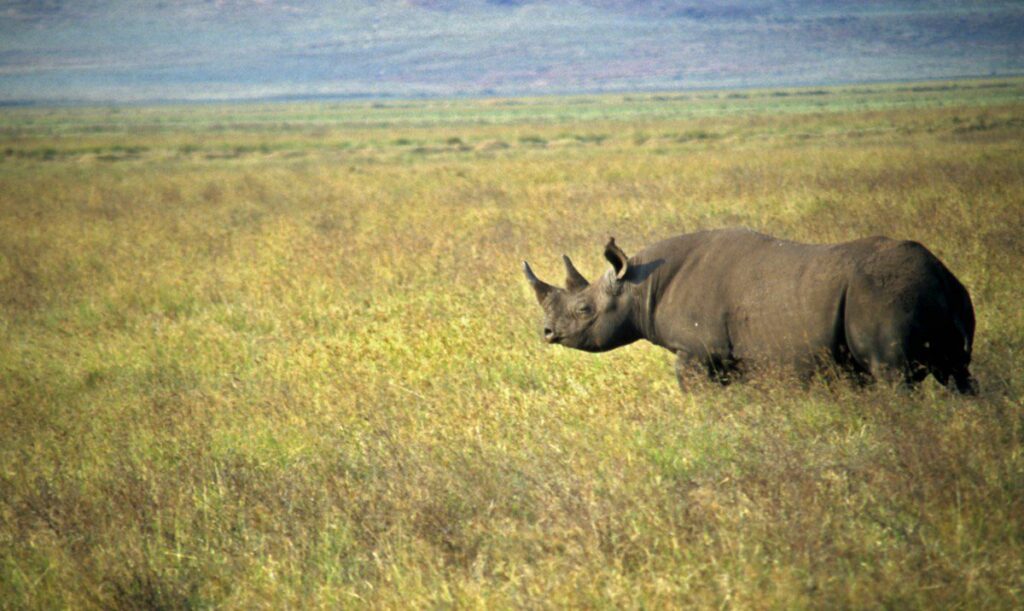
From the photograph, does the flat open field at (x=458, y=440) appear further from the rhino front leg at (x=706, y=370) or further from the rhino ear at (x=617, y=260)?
the rhino ear at (x=617, y=260)

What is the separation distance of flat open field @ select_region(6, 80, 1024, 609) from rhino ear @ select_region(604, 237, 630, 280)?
794 mm

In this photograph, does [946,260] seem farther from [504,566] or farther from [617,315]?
[504,566]

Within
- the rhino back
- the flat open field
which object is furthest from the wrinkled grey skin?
the flat open field

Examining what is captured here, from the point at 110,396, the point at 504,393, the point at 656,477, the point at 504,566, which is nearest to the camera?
the point at 504,566

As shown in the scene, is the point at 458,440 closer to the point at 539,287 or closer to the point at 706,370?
the point at 706,370

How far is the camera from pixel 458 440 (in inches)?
260

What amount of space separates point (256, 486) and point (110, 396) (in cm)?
311

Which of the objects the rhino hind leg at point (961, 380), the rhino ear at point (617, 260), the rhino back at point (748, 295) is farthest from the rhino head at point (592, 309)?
the rhino hind leg at point (961, 380)

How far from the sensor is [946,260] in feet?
35.5

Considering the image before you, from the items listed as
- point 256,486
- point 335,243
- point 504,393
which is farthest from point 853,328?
point 335,243

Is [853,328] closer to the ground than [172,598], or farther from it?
farther from it

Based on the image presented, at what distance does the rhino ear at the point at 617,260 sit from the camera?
7522mm

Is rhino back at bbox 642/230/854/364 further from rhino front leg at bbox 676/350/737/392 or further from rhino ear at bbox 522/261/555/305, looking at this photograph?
rhino ear at bbox 522/261/555/305

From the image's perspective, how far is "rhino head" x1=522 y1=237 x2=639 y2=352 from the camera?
25.2ft
